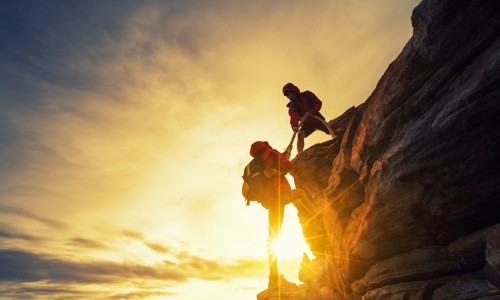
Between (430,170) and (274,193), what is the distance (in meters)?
6.13

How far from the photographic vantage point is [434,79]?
27.6ft

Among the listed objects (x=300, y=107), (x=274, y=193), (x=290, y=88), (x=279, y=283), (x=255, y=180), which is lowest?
(x=279, y=283)

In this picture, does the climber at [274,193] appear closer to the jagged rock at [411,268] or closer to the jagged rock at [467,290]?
the jagged rock at [411,268]

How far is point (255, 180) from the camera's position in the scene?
12625 millimetres

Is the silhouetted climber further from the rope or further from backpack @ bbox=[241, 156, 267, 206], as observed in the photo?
the rope

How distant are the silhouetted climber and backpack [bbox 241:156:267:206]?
10 centimetres

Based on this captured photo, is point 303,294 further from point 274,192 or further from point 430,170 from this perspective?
point 430,170

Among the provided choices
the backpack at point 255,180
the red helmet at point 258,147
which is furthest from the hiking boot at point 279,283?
the red helmet at point 258,147

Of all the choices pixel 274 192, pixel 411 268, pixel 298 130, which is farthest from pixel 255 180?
pixel 411 268

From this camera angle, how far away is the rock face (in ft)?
23.1

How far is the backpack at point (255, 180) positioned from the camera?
41.1 feet

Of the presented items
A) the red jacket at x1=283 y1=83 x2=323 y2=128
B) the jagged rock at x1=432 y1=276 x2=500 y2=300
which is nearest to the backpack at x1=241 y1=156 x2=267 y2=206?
the red jacket at x1=283 y1=83 x2=323 y2=128

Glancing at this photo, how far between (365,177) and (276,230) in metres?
4.35

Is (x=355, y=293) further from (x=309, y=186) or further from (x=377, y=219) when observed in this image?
(x=309, y=186)
